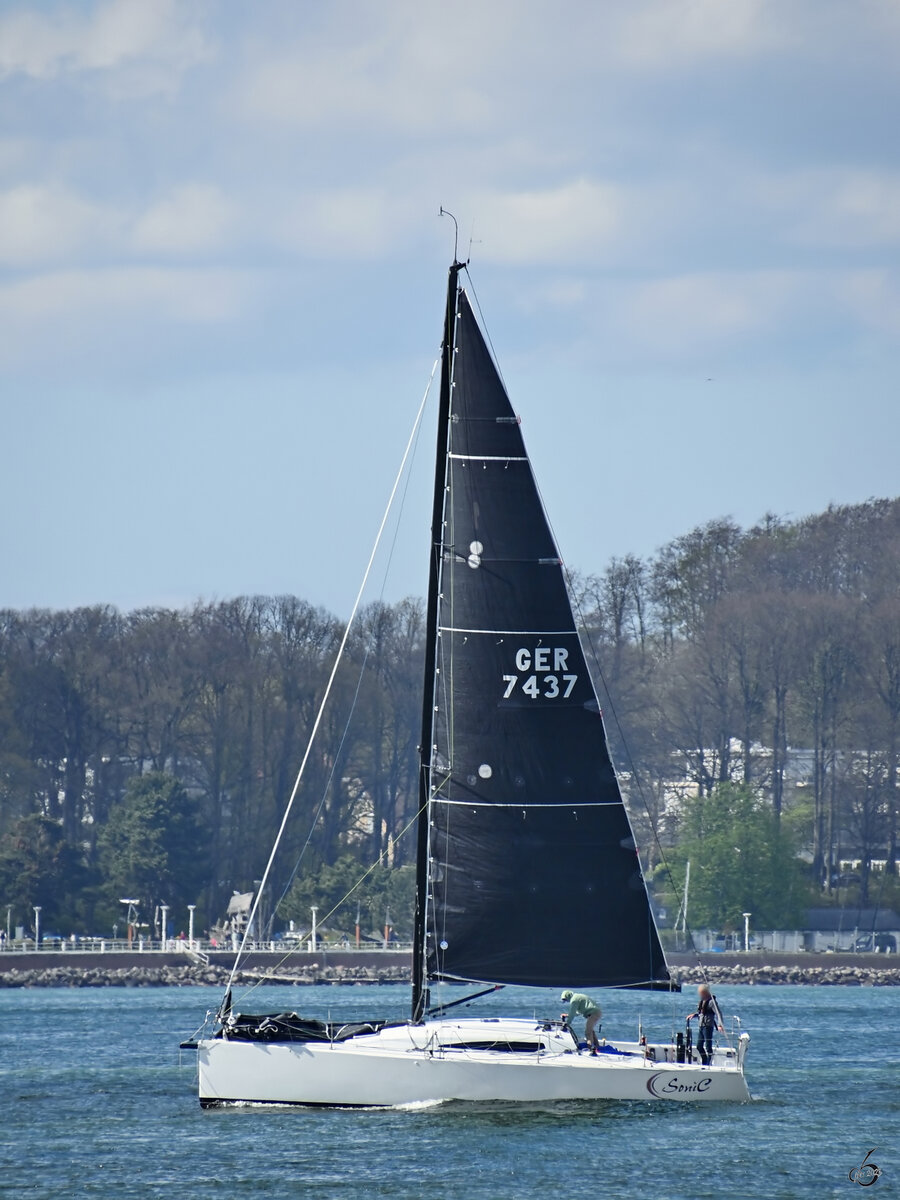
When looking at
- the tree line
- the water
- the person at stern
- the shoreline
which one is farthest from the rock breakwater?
the person at stern

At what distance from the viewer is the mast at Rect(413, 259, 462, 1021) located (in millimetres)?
25766

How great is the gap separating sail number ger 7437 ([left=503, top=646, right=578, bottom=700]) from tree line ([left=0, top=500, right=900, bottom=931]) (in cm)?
5877

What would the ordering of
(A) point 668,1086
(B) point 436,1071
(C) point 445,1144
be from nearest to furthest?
(C) point 445,1144 < (B) point 436,1071 < (A) point 668,1086

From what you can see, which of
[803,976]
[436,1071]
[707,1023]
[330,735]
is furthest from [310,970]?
[436,1071]

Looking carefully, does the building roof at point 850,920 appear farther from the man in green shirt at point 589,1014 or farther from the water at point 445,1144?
the man in green shirt at point 589,1014

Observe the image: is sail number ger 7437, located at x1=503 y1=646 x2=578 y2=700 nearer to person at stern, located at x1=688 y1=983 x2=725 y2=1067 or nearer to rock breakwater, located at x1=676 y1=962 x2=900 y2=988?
person at stern, located at x1=688 y1=983 x2=725 y2=1067

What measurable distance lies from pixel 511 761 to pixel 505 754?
11 centimetres

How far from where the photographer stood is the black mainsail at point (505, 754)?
25.8 meters

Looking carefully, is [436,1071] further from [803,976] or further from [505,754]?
[803,976]

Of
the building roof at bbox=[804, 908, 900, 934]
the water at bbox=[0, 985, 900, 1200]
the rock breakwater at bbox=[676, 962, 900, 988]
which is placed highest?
the building roof at bbox=[804, 908, 900, 934]

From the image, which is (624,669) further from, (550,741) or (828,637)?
(550,741)

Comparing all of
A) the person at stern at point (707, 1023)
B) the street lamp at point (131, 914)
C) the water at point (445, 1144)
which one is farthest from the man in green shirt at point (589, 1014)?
the street lamp at point (131, 914)

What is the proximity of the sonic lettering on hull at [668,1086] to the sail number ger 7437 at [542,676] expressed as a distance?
477 cm

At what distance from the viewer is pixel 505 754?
2603cm
